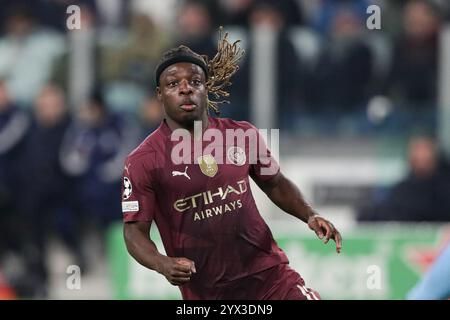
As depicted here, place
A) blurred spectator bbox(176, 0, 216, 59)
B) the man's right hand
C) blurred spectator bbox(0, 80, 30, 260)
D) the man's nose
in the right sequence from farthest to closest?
blurred spectator bbox(0, 80, 30, 260), blurred spectator bbox(176, 0, 216, 59), the man's nose, the man's right hand

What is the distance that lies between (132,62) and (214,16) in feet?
3.11

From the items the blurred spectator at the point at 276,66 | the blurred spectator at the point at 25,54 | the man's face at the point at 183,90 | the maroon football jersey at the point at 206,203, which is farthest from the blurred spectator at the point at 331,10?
the man's face at the point at 183,90

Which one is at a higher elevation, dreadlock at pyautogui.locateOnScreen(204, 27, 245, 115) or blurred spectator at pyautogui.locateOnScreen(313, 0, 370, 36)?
blurred spectator at pyautogui.locateOnScreen(313, 0, 370, 36)

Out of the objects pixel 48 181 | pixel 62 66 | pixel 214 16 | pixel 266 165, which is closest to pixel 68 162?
pixel 48 181

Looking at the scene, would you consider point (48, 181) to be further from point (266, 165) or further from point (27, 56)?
point (266, 165)

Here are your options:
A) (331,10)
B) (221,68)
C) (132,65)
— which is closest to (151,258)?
(221,68)

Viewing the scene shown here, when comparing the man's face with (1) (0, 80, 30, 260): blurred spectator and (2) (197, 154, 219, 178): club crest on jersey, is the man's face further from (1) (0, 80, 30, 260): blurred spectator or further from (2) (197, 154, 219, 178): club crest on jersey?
(1) (0, 80, 30, 260): blurred spectator

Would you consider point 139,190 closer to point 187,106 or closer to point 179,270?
point 187,106

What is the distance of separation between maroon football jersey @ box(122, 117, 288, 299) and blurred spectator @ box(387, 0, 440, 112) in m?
5.62

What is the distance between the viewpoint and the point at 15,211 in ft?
40.4

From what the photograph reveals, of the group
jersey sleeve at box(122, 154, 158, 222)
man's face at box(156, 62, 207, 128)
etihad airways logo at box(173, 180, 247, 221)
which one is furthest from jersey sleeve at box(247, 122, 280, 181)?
jersey sleeve at box(122, 154, 158, 222)

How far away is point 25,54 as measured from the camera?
1278 cm

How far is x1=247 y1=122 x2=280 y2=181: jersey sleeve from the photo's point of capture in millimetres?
6586

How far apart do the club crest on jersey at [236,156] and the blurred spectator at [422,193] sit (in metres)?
4.90
